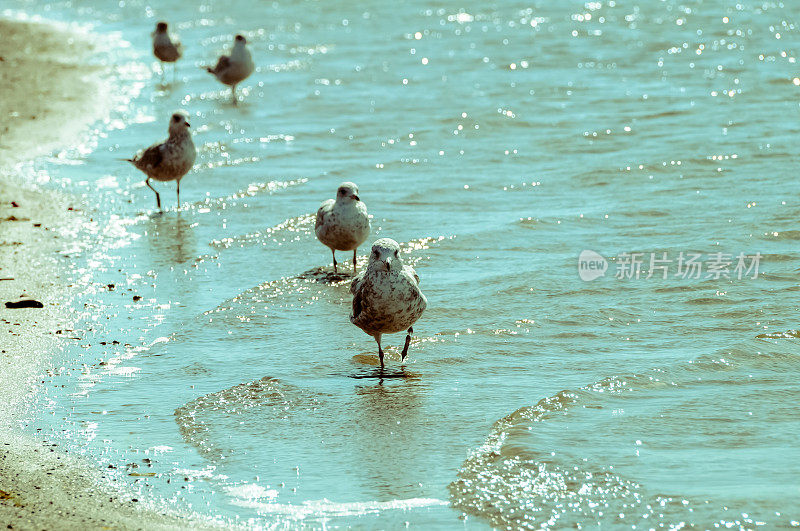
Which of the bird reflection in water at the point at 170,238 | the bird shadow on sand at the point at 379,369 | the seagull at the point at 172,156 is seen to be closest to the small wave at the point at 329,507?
the bird shadow on sand at the point at 379,369

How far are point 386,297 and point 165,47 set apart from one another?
15.9 metres

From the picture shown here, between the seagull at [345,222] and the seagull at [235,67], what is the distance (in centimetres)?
1041

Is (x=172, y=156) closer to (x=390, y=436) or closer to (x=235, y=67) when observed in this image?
(x=390, y=436)

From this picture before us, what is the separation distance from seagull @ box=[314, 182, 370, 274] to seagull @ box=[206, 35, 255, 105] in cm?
1041

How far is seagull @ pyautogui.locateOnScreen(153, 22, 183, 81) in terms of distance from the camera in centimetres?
2236

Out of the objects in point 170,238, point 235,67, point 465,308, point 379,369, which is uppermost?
point 235,67

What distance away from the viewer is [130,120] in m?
18.0

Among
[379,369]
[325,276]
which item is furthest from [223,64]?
[379,369]

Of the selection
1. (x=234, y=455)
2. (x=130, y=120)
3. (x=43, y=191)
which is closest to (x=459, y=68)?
(x=130, y=120)

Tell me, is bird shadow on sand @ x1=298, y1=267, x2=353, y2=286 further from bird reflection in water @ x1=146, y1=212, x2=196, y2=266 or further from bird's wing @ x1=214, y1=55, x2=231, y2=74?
bird's wing @ x1=214, y1=55, x2=231, y2=74

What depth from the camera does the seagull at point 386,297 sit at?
310 inches

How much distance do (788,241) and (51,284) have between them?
6.66 meters

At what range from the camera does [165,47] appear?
2241 centimetres

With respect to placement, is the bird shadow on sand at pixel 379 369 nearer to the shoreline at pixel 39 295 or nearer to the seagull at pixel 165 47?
the shoreline at pixel 39 295
